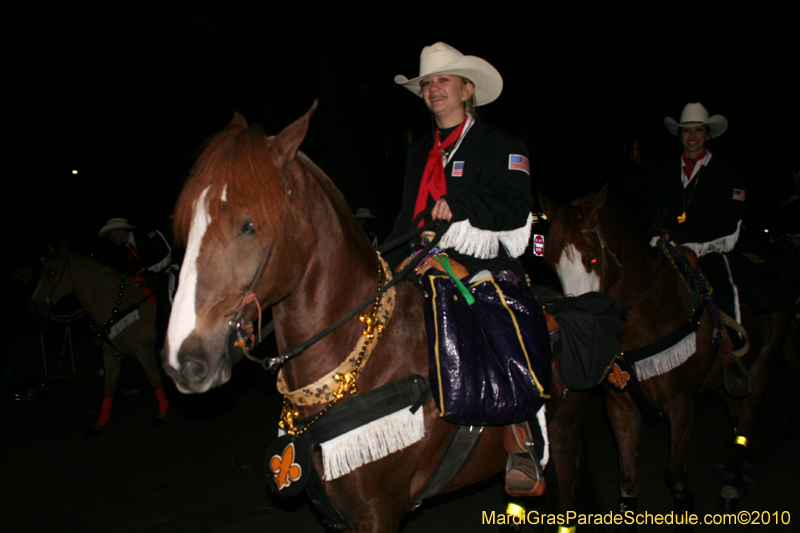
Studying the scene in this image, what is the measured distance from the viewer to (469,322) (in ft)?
7.42

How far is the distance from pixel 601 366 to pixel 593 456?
3196 millimetres

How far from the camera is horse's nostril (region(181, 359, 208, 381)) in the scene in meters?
1.61

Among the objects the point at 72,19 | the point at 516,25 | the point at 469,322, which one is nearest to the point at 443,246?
the point at 469,322

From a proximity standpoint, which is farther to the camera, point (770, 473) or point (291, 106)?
point (291, 106)

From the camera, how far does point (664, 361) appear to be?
3713mm

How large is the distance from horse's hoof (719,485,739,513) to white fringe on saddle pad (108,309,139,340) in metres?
6.68

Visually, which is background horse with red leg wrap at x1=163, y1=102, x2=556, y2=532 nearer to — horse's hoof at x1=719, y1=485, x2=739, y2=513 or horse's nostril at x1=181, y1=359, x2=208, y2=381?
horse's nostril at x1=181, y1=359, x2=208, y2=381

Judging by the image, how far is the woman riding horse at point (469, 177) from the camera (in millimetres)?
2367

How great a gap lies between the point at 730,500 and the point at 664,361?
1.42 m

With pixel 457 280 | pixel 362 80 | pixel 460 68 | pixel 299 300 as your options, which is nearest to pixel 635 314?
pixel 457 280

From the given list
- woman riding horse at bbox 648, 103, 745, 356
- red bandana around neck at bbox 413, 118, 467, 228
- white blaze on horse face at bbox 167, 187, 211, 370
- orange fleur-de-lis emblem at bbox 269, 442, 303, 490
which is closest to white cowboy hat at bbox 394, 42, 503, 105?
red bandana around neck at bbox 413, 118, 467, 228

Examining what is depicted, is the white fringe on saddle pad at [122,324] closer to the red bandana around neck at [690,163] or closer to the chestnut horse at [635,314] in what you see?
the chestnut horse at [635,314]

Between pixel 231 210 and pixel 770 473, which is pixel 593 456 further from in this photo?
pixel 231 210

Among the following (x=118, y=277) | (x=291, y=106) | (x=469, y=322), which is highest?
(x=291, y=106)
